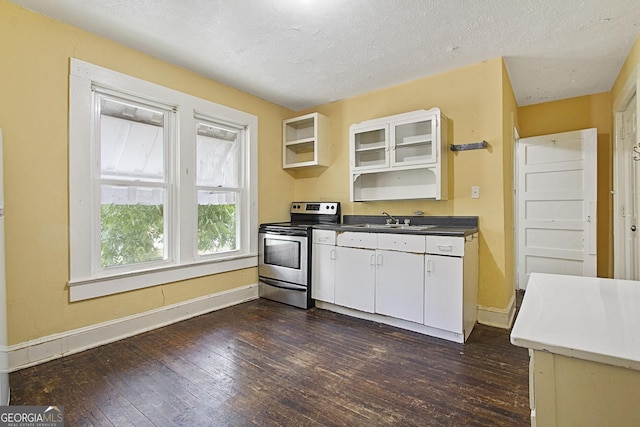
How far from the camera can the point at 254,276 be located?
149 inches

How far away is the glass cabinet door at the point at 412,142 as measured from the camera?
309 cm

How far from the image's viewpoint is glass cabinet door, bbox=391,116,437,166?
309 cm

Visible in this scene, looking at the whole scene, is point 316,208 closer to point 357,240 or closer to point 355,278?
point 357,240

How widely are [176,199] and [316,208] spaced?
1683 millimetres

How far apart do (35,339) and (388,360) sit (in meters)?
2.50

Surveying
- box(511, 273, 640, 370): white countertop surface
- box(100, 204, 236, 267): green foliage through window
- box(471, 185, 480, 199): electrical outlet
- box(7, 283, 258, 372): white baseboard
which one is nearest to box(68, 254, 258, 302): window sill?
box(100, 204, 236, 267): green foliage through window

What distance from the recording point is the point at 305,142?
13.1ft

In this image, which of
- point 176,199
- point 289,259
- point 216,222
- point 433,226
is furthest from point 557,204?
point 176,199

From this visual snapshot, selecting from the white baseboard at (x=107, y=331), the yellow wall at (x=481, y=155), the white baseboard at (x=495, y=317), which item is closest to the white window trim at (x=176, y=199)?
the white baseboard at (x=107, y=331)

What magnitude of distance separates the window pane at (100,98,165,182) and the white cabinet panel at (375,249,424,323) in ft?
7.48

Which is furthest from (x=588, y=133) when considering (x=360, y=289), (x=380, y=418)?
(x=380, y=418)

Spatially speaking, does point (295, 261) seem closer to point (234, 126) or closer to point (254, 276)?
point (254, 276)

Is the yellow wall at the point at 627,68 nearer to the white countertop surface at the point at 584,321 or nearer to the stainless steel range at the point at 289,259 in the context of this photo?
the white countertop surface at the point at 584,321

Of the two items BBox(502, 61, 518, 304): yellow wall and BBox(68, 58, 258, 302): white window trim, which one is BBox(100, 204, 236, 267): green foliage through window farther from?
BBox(502, 61, 518, 304): yellow wall
